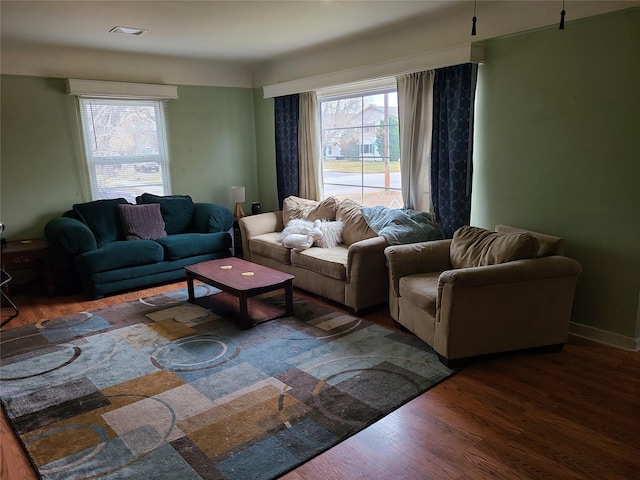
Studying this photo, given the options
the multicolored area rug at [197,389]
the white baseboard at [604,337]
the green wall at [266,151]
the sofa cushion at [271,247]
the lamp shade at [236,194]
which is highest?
the green wall at [266,151]

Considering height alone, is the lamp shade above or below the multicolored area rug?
above

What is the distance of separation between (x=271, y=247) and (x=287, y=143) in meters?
1.64

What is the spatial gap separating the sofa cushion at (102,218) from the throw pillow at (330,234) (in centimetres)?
224

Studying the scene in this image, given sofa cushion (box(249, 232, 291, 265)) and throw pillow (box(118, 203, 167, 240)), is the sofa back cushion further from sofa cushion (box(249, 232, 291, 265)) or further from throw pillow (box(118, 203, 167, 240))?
throw pillow (box(118, 203, 167, 240))

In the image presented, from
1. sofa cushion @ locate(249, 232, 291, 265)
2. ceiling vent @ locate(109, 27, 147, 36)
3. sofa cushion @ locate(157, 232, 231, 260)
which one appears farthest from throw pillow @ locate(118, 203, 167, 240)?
ceiling vent @ locate(109, 27, 147, 36)

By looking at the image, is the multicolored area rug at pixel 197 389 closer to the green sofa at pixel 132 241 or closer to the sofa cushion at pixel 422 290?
the sofa cushion at pixel 422 290

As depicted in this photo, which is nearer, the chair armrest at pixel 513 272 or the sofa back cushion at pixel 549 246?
the chair armrest at pixel 513 272

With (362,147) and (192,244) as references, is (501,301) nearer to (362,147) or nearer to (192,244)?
(362,147)

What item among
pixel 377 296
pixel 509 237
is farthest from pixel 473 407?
pixel 377 296

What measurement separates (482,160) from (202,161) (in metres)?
3.65

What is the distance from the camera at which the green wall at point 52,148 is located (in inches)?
184

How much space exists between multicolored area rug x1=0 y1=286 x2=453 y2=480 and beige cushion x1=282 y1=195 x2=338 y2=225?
Result: 4.17 ft

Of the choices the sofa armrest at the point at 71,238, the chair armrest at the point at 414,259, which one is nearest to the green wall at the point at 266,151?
the sofa armrest at the point at 71,238

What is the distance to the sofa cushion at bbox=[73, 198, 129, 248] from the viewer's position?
15.9ft
